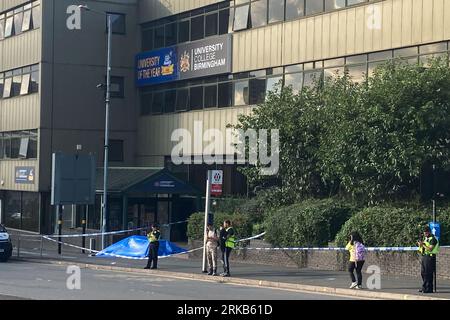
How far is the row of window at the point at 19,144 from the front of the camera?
4572 centimetres

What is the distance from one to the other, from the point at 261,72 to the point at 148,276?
14.6 meters

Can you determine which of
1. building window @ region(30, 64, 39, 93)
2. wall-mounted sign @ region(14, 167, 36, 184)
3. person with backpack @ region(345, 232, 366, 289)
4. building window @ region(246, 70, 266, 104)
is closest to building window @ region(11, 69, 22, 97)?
building window @ region(30, 64, 39, 93)

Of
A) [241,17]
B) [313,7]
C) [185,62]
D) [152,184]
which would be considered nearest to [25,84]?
[185,62]

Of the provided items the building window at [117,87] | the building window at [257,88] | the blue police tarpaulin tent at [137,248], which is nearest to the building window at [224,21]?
the building window at [257,88]

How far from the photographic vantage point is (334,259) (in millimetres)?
26688

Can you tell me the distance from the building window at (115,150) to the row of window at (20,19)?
7.38 meters

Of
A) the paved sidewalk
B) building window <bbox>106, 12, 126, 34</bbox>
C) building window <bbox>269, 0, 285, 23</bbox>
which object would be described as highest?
building window <bbox>106, 12, 126, 34</bbox>

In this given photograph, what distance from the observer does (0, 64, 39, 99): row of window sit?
4559cm

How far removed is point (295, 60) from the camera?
118 ft

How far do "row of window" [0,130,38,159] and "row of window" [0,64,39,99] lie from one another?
2.21m

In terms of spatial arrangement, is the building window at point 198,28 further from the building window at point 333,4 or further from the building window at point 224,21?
the building window at point 333,4

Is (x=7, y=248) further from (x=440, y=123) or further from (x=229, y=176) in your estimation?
(x=440, y=123)

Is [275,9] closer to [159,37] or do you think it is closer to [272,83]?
[272,83]

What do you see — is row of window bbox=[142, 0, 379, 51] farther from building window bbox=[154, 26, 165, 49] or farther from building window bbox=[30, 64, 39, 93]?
building window bbox=[30, 64, 39, 93]
